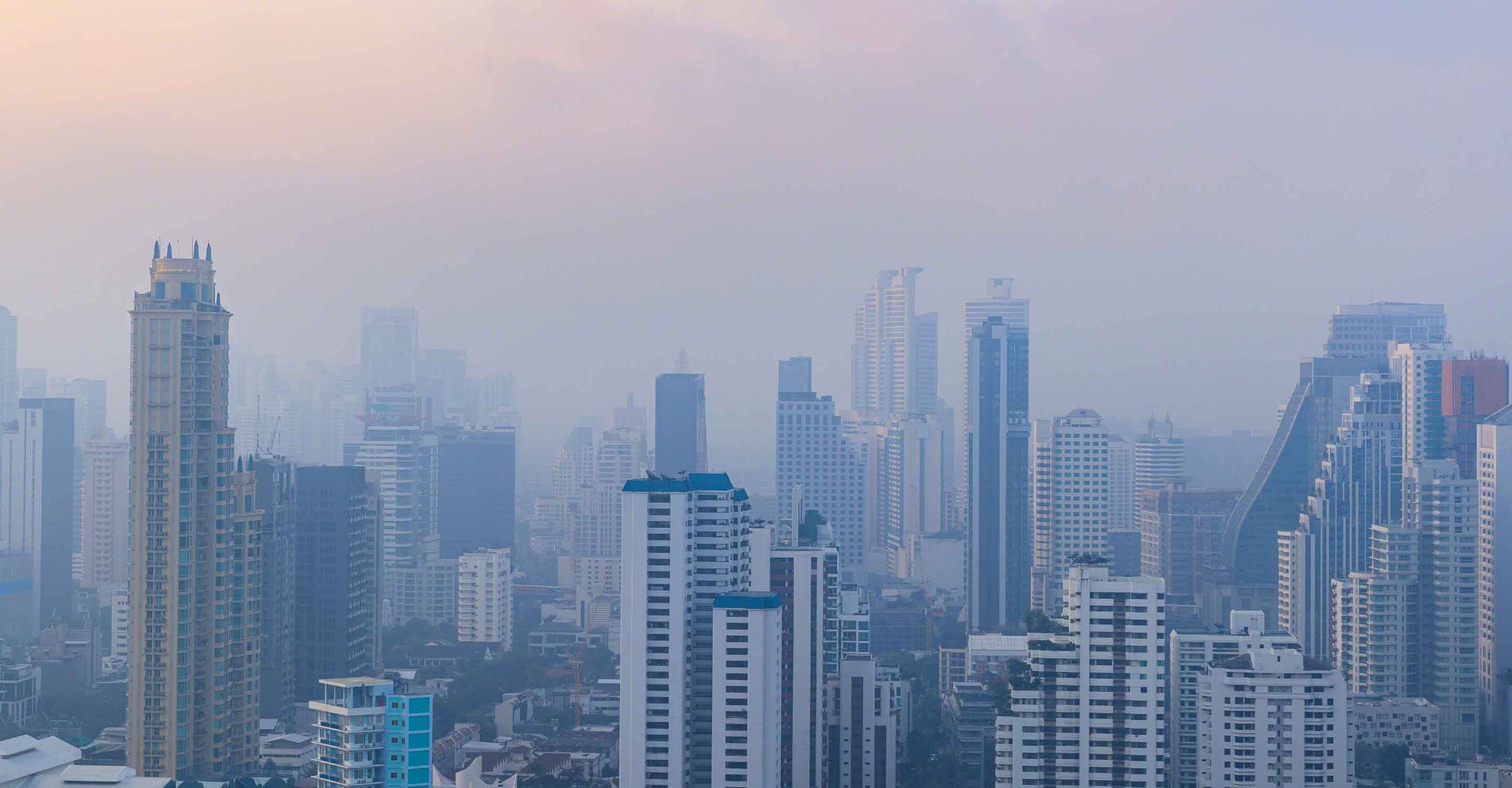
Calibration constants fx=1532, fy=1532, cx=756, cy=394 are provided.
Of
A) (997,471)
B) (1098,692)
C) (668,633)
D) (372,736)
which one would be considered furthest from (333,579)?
(997,471)

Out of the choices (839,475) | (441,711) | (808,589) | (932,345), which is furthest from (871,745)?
(932,345)

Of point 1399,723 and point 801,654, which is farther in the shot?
point 1399,723

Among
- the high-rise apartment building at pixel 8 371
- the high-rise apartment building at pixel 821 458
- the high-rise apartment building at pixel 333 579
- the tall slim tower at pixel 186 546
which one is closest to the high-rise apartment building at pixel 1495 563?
the high-rise apartment building at pixel 821 458

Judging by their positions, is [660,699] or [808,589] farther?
[808,589]

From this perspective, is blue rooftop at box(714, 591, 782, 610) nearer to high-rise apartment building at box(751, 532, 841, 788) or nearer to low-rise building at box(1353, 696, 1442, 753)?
high-rise apartment building at box(751, 532, 841, 788)


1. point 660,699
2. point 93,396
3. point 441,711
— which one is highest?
point 93,396

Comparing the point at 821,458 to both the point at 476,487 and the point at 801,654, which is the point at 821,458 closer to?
the point at 476,487

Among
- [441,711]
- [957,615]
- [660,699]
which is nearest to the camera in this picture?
[660,699]

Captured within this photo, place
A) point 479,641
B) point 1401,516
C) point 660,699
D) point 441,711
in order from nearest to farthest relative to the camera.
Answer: point 660,699
point 441,711
point 1401,516
point 479,641

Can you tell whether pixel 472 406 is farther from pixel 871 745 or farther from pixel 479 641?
pixel 871 745
